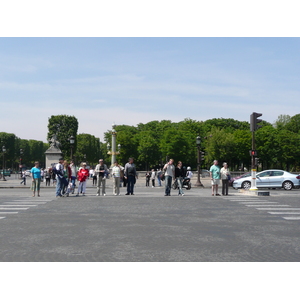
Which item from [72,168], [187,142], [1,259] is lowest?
[1,259]

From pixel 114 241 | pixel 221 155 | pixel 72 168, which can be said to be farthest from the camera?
pixel 221 155

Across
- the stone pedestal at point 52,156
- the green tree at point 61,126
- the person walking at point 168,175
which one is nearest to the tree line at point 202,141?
the green tree at point 61,126

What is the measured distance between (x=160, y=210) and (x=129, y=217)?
2.11 metres

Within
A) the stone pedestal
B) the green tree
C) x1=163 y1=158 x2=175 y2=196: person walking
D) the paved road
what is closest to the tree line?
the green tree

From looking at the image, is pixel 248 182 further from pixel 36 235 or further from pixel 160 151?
pixel 160 151

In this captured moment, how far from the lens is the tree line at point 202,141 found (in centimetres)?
8750

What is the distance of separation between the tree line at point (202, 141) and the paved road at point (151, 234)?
191 ft

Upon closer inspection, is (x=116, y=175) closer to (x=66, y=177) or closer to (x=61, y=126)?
(x=66, y=177)

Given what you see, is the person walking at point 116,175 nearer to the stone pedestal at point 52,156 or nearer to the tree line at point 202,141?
the stone pedestal at point 52,156

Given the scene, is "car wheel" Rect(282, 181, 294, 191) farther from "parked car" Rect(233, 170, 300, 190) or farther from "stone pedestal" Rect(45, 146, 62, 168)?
"stone pedestal" Rect(45, 146, 62, 168)

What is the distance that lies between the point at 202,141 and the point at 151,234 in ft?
287

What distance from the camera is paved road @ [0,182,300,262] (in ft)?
24.3

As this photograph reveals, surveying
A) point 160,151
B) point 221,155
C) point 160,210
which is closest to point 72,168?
point 160,210
